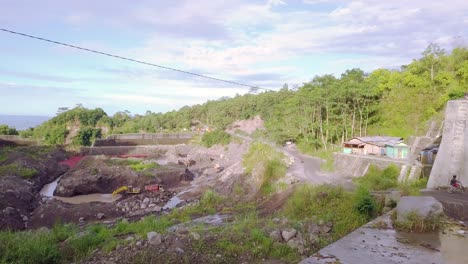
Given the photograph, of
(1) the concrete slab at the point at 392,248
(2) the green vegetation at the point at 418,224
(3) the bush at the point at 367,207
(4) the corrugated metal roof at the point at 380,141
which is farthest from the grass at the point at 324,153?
(1) the concrete slab at the point at 392,248

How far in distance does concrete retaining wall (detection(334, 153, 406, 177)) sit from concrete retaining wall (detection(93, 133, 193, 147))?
37702mm

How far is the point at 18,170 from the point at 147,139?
97.9ft

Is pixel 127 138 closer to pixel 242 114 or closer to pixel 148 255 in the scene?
pixel 242 114

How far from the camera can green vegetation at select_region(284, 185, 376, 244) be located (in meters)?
11.4

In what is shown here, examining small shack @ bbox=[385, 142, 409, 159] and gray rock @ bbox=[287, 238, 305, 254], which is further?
small shack @ bbox=[385, 142, 409, 159]

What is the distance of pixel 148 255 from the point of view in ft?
25.8

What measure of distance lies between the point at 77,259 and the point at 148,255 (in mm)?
2210

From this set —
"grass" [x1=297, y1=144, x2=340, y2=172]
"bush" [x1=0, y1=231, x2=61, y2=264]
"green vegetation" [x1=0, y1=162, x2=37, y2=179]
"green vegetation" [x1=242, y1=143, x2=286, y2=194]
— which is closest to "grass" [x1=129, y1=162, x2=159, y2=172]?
"green vegetation" [x1=0, y1=162, x2=37, y2=179]

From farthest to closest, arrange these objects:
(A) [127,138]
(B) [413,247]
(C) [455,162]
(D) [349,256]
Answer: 1. (A) [127,138]
2. (C) [455,162]
3. (B) [413,247]
4. (D) [349,256]

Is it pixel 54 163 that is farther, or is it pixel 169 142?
pixel 169 142

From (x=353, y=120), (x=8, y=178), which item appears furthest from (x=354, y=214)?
(x=8, y=178)

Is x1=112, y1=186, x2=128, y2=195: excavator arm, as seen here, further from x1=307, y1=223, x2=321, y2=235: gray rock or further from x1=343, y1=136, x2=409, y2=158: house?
x1=307, y1=223, x2=321, y2=235: gray rock

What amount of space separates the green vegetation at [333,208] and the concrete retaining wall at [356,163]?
26.8 feet

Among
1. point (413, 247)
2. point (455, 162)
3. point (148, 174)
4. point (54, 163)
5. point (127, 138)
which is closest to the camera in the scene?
point (413, 247)
